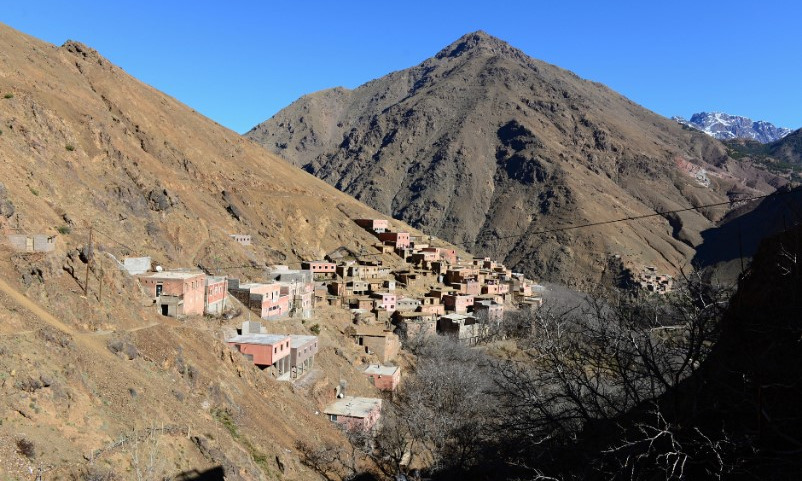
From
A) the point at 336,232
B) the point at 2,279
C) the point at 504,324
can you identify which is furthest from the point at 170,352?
the point at 336,232

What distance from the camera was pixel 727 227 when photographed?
104 meters

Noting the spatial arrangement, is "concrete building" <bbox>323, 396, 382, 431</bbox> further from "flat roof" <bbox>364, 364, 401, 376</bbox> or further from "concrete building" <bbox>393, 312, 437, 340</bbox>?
"concrete building" <bbox>393, 312, 437, 340</bbox>

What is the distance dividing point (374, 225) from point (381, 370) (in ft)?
132

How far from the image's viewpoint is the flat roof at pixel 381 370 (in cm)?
3098

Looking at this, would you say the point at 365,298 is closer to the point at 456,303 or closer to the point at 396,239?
the point at 456,303

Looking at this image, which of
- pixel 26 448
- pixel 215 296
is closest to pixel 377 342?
pixel 215 296

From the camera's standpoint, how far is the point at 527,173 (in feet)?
410

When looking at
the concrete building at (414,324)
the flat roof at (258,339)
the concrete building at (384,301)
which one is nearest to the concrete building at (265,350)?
the flat roof at (258,339)

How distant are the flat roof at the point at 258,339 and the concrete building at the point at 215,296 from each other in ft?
7.61

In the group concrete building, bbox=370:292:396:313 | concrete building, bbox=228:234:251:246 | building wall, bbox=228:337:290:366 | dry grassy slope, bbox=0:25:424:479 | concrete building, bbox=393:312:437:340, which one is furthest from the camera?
concrete building, bbox=228:234:251:246

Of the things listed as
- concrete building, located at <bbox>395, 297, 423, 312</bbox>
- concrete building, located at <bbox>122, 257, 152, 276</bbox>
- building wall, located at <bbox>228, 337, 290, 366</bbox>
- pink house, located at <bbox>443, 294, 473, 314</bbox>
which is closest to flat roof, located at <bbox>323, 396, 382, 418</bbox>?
building wall, located at <bbox>228, 337, 290, 366</bbox>

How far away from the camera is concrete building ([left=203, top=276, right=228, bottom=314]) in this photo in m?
26.7

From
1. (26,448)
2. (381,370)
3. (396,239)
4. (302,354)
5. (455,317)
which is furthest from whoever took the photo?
(396,239)

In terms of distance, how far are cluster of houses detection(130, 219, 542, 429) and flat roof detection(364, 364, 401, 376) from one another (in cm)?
6
